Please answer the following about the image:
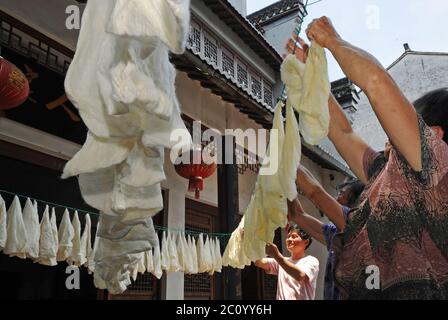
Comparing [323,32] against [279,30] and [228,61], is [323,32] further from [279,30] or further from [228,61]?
[279,30]

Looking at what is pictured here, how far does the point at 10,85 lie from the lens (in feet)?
10.7

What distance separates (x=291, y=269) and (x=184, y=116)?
97.3 inches

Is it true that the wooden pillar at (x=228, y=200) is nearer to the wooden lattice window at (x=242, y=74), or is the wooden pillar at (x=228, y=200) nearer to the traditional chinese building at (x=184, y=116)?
the traditional chinese building at (x=184, y=116)

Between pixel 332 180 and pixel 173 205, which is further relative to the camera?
pixel 332 180

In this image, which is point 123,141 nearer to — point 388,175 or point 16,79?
point 388,175

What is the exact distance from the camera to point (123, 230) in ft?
5.66

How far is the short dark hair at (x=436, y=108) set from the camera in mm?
2043

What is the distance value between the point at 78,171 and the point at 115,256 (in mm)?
844

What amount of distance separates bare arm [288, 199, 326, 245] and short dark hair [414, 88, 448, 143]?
1.41 m

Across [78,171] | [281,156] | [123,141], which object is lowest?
[78,171]

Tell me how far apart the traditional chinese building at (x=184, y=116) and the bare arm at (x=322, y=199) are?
6.61 feet

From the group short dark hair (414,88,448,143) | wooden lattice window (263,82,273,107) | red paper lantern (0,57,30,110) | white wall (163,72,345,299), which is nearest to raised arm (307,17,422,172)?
short dark hair (414,88,448,143)

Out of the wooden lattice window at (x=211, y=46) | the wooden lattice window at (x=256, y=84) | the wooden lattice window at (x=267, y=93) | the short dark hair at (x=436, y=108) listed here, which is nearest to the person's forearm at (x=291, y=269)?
the short dark hair at (x=436, y=108)
